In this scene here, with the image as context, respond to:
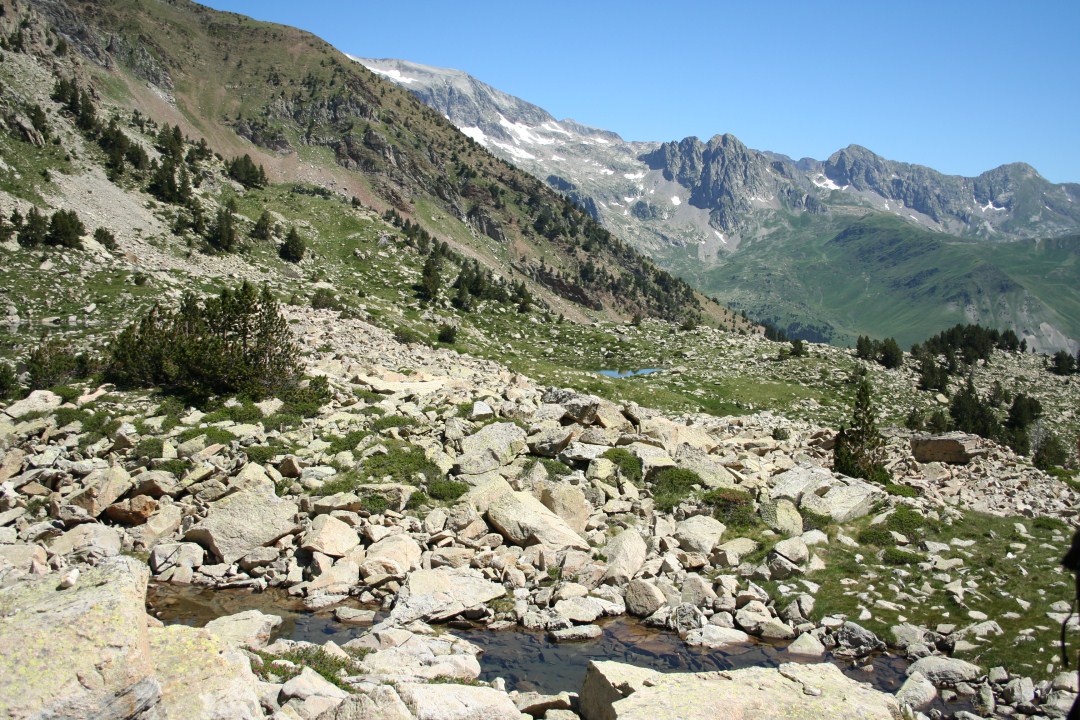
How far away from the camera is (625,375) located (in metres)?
56.5

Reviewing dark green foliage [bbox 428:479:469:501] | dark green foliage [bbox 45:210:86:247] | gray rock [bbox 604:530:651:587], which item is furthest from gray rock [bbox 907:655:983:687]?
dark green foliage [bbox 45:210:86:247]

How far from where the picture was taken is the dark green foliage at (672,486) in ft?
65.6

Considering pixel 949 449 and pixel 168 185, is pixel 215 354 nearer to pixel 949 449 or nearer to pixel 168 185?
pixel 949 449

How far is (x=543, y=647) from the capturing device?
1259cm

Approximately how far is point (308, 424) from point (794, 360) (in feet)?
157

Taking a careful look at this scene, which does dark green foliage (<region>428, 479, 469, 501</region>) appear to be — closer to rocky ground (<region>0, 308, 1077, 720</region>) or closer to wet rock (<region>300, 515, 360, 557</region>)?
rocky ground (<region>0, 308, 1077, 720</region>)

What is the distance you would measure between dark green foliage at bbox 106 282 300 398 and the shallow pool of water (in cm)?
1191

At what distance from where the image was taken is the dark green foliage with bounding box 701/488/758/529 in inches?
747

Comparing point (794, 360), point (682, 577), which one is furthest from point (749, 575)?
point (794, 360)

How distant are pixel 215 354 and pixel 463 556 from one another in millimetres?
14597

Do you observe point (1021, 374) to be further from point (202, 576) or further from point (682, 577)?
point (202, 576)

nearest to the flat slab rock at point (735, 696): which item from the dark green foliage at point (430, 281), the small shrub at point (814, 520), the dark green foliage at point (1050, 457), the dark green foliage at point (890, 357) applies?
the small shrub at point (814, 520)

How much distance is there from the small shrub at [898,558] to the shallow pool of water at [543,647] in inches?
189

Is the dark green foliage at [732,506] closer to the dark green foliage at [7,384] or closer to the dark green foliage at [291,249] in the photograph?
the dark green foliage at [7,384]
